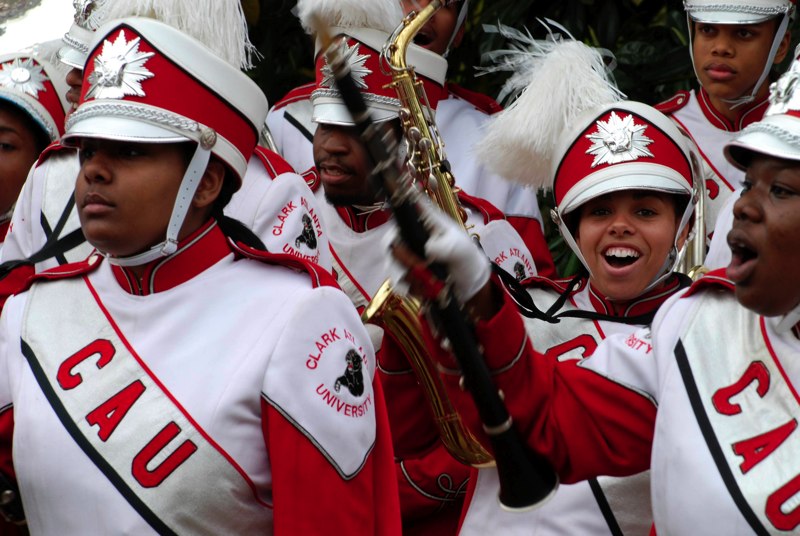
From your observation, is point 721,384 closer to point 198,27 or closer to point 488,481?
point 488,481

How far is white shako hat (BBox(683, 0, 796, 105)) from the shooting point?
5699 millimetres

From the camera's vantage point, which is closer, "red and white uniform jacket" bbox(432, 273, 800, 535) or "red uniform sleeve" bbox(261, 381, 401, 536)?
"red and white uniform jacket" bbox(432, 273, 800, 535)

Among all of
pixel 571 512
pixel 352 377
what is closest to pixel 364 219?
pixel 571 512

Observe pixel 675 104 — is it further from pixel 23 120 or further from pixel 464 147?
pixel 23 120

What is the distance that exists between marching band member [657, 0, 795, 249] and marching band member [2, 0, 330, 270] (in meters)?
1.53

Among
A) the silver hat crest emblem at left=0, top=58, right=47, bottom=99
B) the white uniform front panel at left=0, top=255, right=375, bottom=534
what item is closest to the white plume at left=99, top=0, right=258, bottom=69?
the white uniform front panel at left=0, top=255, right=375, bottom=534

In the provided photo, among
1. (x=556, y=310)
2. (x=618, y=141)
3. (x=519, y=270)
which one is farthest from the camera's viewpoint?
(x=519, y=270)

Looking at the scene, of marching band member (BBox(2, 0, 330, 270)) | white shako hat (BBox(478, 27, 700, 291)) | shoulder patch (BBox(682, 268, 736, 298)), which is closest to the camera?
shoulder patch (BBox(682, 268, 736, 298))

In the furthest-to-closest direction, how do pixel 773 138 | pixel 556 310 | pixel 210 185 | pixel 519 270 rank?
pixel 519 270 → pixel 556 310 → pixel 210 185 → pixel 773 138

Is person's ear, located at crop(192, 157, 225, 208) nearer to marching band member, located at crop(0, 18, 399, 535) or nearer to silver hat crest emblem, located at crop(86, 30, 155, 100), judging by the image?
marching band member, located at crop(0, 18, 399, 535)

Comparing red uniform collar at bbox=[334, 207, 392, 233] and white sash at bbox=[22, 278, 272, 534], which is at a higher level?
white sash at bbox=[22, 278, 272, 534]

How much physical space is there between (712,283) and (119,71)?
1.40 m

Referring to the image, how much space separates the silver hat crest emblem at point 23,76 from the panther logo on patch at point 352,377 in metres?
2.31

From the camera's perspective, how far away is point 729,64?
5.75 meters
